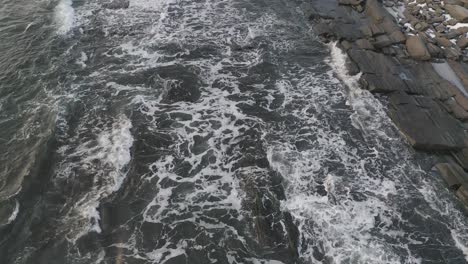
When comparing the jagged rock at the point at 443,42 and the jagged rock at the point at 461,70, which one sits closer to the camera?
the jagged rock at the point at 461,70

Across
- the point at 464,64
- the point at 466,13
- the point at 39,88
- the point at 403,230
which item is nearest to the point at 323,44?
the point at 464,64

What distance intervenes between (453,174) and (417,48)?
8075 millimetres

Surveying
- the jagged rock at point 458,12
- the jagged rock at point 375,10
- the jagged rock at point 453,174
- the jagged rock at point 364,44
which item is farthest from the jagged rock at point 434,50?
the jagged rock at point 453,174

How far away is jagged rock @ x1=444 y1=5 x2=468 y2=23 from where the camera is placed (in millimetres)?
19359

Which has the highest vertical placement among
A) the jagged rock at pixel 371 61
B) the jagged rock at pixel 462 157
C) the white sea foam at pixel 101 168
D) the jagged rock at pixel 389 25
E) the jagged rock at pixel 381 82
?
the jagged rock at pixel 389 25

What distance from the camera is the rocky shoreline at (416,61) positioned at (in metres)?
13.7

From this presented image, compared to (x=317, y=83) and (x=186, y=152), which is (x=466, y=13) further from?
(x=186, y=152)

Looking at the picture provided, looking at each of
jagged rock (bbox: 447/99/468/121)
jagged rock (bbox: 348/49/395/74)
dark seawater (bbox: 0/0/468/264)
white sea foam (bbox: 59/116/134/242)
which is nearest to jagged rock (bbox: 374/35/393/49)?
jagged rock (bbox: 348/49/395/74)

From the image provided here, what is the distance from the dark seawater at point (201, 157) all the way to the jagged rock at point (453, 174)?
0.90ft

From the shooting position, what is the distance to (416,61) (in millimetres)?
17625

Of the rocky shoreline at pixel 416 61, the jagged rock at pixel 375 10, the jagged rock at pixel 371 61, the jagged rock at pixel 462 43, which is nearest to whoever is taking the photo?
the rocky shoreline at pixel 416 61

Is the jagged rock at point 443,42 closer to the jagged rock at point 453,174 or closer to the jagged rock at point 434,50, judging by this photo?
the jagged rock at point 434,50

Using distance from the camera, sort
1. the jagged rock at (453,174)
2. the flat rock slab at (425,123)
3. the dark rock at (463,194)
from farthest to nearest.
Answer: the flat rock slab at (425,123), the jagged rock at (453,174), the dark rock at (463,194)

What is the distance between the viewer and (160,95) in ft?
50.9
